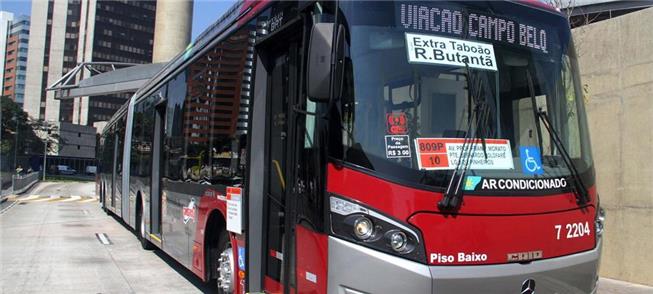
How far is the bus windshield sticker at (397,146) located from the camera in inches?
137

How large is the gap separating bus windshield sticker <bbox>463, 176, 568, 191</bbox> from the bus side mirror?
1083mm

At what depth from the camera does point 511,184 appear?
3.62 meters

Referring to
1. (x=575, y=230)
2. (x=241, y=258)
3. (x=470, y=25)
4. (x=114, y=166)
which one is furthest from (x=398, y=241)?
(x=114, y=166)

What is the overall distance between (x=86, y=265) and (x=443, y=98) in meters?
7.52

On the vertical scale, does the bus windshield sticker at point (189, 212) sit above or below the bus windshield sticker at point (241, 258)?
above

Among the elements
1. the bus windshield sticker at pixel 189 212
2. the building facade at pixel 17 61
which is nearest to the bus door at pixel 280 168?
the bus windshield sticker at pixel 189 212

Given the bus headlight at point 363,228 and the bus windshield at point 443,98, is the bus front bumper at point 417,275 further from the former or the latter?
the bus windshield at point 443,98

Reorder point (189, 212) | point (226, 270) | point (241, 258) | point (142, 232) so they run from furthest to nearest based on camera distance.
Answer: point (142, 232)
point (189, 212)
point (226, 270)
point (241, 258)

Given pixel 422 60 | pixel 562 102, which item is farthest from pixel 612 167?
pixel 422 60

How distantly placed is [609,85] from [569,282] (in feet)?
16.8

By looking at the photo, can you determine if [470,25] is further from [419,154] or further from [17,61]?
[17,61]

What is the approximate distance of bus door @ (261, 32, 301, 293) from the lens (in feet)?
14.0

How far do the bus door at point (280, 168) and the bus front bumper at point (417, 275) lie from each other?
0.76 meters

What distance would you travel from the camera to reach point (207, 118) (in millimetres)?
6301
